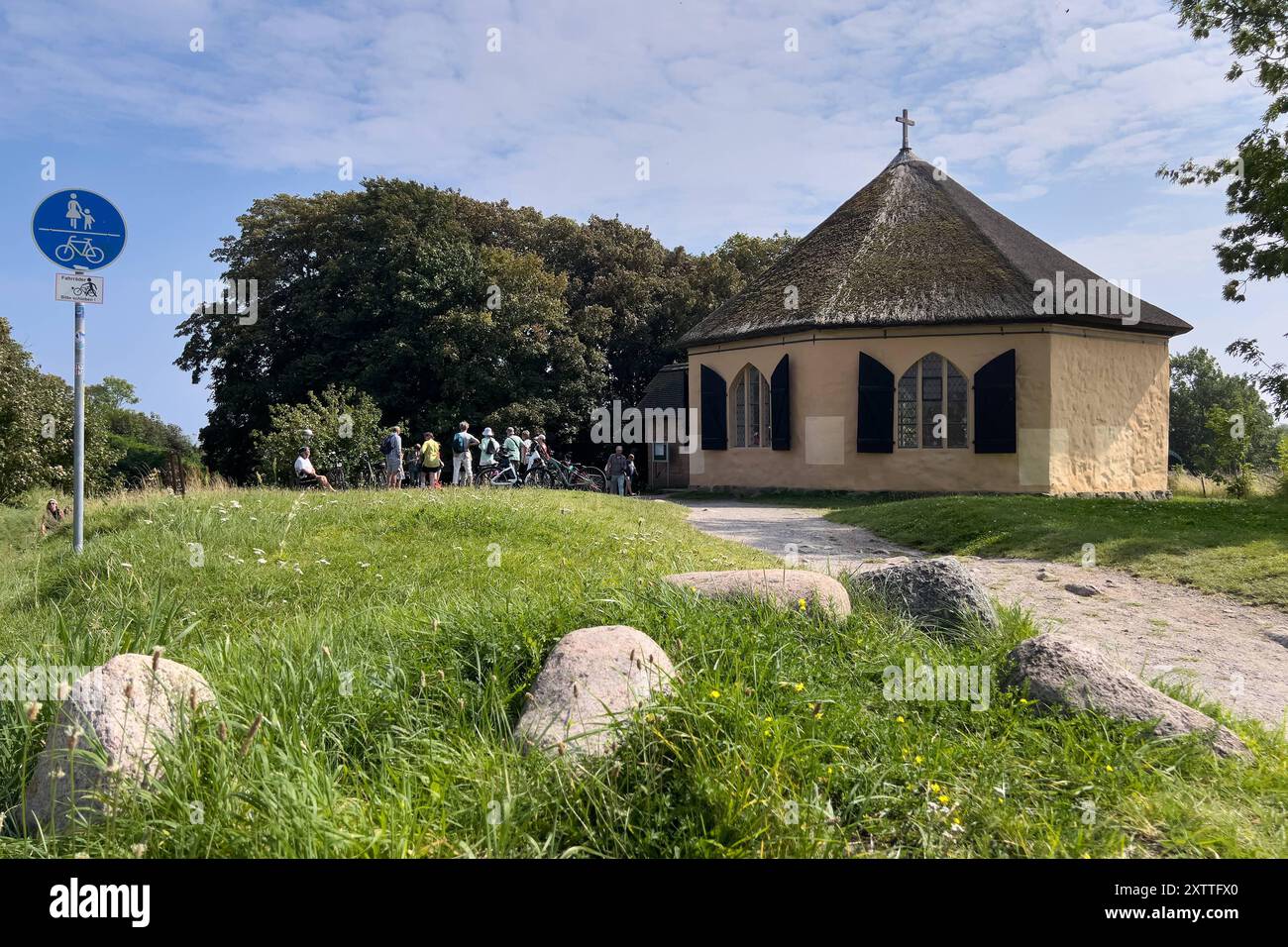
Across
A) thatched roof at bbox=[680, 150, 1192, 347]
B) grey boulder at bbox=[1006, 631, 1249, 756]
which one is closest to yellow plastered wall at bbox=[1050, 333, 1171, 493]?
thatched roof at bbox=[680, 150, 1192, 347]

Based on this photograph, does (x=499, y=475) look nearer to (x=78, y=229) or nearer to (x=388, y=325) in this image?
(x=78, y=229)

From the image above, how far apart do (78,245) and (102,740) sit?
26.8ft

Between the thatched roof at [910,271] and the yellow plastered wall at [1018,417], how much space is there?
523mm

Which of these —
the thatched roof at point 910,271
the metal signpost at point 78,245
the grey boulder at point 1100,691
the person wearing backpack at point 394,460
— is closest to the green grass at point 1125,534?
the grey boulder at point 1100,691

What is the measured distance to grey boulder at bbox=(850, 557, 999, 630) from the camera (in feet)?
17.5

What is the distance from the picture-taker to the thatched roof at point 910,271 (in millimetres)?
20969

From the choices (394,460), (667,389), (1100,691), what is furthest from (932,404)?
(1100,691)

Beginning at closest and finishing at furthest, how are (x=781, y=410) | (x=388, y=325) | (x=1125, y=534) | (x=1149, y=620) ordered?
(x=1149, y=620) < (x=1125, y=534) < (x=781, y=410) < (x=388, y=325)

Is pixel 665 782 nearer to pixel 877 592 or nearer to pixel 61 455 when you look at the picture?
pixel 877 592

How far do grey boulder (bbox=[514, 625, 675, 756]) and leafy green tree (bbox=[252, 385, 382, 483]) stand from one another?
16.3 meters

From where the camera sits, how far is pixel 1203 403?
182ft
